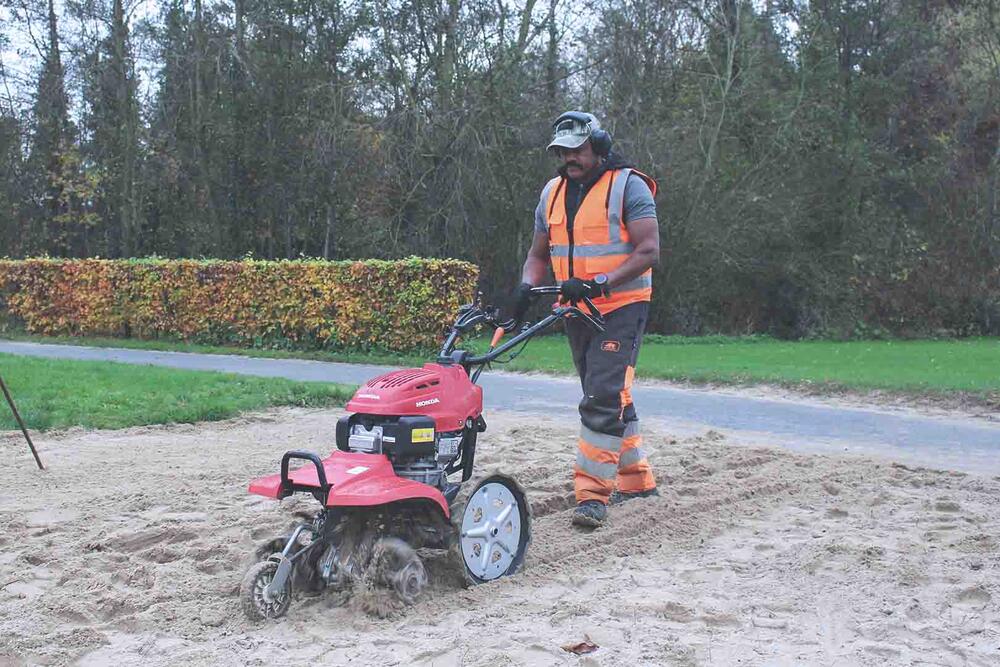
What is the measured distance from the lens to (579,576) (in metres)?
5.04

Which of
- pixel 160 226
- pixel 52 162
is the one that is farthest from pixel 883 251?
pixel 52 162

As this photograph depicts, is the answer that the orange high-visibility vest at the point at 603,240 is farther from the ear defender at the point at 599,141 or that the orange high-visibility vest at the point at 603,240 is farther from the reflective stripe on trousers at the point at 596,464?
the reflective stripe on trousers at the point at 596,464

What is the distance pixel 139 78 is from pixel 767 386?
20965 millimetres

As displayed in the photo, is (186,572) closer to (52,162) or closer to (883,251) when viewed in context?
(883,251)

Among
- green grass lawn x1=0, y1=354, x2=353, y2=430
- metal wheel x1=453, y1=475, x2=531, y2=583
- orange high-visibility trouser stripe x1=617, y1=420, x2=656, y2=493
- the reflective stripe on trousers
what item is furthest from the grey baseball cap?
green grass lawn x1=0, y1=354, x2=353, y2=430

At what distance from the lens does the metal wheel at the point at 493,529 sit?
190 inches

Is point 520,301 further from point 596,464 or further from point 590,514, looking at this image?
point 590,514

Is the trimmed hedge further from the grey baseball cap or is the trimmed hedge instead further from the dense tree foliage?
the grey baseball cap

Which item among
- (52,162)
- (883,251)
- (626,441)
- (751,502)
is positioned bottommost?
(751,502)

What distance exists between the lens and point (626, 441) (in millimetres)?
6477

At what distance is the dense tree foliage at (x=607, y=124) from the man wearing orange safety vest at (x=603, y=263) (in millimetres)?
16386

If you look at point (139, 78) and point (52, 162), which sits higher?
point (139, 78)

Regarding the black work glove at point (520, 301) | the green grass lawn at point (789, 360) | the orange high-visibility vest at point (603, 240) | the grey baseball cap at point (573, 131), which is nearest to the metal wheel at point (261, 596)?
the black work glove at point (520, 301)

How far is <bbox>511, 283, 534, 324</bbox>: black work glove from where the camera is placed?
5484 millimetres
